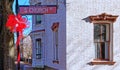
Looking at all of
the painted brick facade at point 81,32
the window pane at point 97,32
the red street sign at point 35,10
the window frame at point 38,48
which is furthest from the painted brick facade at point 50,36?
the red street sign at point 35,10

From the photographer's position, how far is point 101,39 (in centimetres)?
2298

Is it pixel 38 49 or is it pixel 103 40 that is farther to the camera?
pixel 38 49

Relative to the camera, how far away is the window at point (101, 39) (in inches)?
906

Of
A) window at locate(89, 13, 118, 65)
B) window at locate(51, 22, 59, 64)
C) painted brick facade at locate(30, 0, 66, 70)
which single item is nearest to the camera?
window at locate(89, 13, 118, 65)

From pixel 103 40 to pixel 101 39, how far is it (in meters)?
0.13

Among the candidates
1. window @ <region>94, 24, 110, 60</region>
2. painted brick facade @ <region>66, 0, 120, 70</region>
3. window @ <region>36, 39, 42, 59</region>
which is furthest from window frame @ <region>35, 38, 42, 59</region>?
window @ <region>94, 24, 110, 60</region>

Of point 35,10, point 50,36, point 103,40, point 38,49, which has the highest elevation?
point 35,10

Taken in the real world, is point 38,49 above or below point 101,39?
below

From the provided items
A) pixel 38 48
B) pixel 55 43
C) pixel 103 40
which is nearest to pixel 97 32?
pixel 103 40

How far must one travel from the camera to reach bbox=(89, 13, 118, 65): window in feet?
75.3

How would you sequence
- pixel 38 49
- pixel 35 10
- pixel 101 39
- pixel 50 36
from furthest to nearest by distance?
1. pixel 38 49
2. pixel 50 36
3. pixel 101 39
4. pixel 35 10

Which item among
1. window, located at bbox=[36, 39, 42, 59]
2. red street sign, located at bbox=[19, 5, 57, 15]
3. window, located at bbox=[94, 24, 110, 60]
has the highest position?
red street sign, located at bbox=[19, 5, 57, 15]

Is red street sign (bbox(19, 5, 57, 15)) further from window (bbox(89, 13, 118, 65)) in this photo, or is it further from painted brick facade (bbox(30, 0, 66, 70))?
window (bbox(89, 13, 118, 65))

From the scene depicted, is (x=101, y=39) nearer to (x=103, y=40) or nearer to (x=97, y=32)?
(x=103, y=40)
